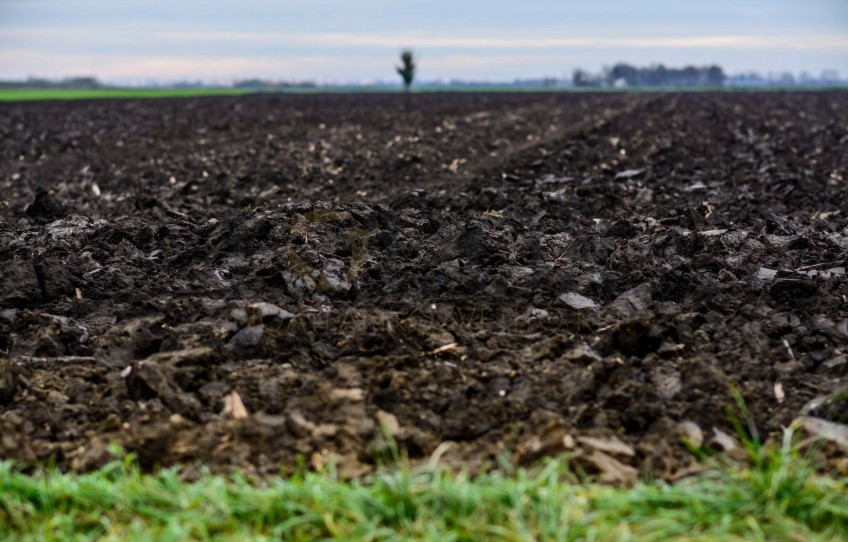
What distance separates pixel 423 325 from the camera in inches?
248

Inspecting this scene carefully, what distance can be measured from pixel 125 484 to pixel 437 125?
2572 cm

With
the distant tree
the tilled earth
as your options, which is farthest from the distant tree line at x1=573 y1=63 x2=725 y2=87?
the tilled earth

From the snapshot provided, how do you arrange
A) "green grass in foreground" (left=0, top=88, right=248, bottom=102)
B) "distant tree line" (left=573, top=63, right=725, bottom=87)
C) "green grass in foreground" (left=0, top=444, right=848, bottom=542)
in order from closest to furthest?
"green grass in foreground" (left=0, top=444, right=848, bottom=542) < "green grass in foreground" (left=0, top=88, right=248, bottom=102) < "distant tree line" (left=573, top=63, right=725, bottom=87)

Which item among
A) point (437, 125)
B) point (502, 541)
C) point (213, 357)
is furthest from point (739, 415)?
point (437, 125)

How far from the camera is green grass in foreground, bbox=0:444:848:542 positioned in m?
3.78

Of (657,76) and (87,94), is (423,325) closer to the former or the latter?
(87,94)

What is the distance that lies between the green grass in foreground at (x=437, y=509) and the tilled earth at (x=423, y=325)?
36cm

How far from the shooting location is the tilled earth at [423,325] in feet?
15.7

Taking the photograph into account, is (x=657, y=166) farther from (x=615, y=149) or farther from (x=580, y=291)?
(x=580, y=291)

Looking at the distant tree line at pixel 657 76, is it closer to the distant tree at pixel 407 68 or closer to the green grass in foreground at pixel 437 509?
the distant tree at pixel 407 68

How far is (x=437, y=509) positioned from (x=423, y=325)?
8.10ft

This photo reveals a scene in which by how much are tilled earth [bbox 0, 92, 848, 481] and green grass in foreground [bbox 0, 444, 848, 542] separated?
14.0 inches

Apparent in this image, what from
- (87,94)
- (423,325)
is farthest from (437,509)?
(87,94)

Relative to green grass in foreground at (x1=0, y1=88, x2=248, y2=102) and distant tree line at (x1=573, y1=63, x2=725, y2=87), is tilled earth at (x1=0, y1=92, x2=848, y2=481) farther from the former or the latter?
distant tree line at (x1=573, y1=63, x2=725, y2=87)
